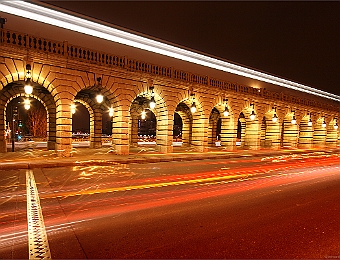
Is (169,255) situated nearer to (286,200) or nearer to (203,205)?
(203,205)

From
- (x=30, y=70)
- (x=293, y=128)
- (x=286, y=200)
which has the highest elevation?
(x=30, y=70)

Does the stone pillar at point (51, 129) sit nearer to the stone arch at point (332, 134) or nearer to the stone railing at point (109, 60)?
Answer: the stone railing at point (109, 60)

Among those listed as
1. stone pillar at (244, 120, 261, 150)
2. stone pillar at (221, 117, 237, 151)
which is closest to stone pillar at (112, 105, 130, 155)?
stone pillar at (221, 117, 237, 151)

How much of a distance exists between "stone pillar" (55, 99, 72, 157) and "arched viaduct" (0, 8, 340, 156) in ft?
0.13

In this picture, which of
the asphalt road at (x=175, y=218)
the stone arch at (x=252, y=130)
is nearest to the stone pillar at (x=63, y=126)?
the asphalt road at (x=175, y=218)

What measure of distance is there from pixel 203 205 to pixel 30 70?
12328 mm

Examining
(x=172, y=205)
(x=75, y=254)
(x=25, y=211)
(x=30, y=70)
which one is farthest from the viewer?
(x=30, y=70)

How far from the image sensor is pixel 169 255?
3.58 meters

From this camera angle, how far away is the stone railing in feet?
42.8

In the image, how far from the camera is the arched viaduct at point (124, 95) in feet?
44.7

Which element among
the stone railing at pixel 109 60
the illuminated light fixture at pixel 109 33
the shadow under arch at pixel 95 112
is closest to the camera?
the stone railing at pixel 109 60

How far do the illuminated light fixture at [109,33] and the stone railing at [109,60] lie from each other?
174 centimetres

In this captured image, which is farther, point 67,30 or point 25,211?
point 67,30

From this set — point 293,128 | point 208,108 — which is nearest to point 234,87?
point 208,108
